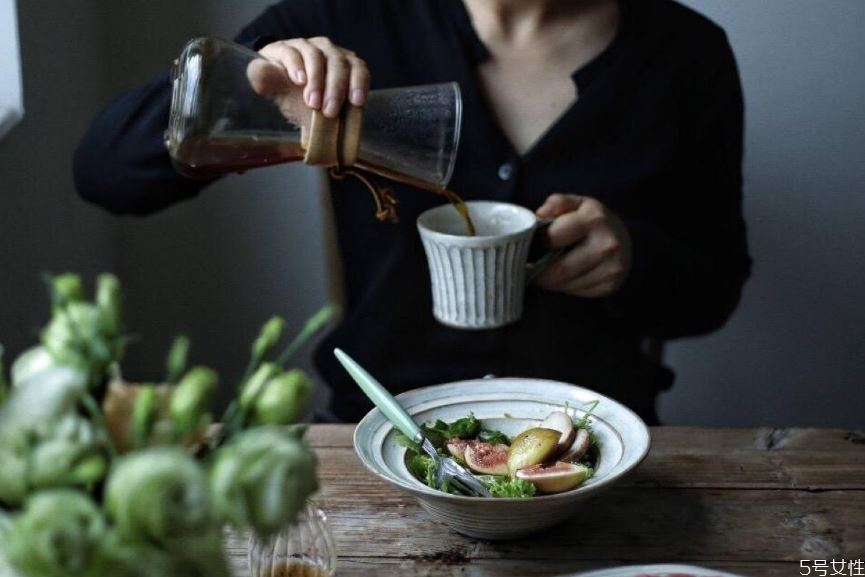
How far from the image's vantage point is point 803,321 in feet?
5.71

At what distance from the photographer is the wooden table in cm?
72

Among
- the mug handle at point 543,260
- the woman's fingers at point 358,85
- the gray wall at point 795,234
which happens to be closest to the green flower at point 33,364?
the woman's fingers at point 358,85

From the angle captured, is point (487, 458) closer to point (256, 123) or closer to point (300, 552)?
point (300, 552)

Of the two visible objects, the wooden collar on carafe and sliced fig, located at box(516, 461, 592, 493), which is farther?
the wooden collar on carafe

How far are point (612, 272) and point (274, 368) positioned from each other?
75 cm

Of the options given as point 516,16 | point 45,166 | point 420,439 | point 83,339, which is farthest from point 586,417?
point 45,166

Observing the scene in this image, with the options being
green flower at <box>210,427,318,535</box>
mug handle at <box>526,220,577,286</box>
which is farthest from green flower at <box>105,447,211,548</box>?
mug handle at <box>526,220,577,286</box>

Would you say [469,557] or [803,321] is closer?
[469,557]

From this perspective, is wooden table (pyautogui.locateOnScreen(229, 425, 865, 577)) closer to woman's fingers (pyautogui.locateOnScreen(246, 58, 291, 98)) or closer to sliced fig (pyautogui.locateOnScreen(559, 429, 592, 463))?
sliced fig (pyautogui.locateOnScreen(559, 429, 592, 463))

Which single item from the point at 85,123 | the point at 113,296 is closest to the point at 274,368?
the point at 113,296

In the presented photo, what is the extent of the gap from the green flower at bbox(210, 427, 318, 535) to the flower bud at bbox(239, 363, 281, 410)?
6cm

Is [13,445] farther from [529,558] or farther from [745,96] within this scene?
[745,96]

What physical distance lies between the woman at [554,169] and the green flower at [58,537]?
34.5 inches

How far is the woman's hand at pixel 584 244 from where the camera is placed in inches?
40.8
